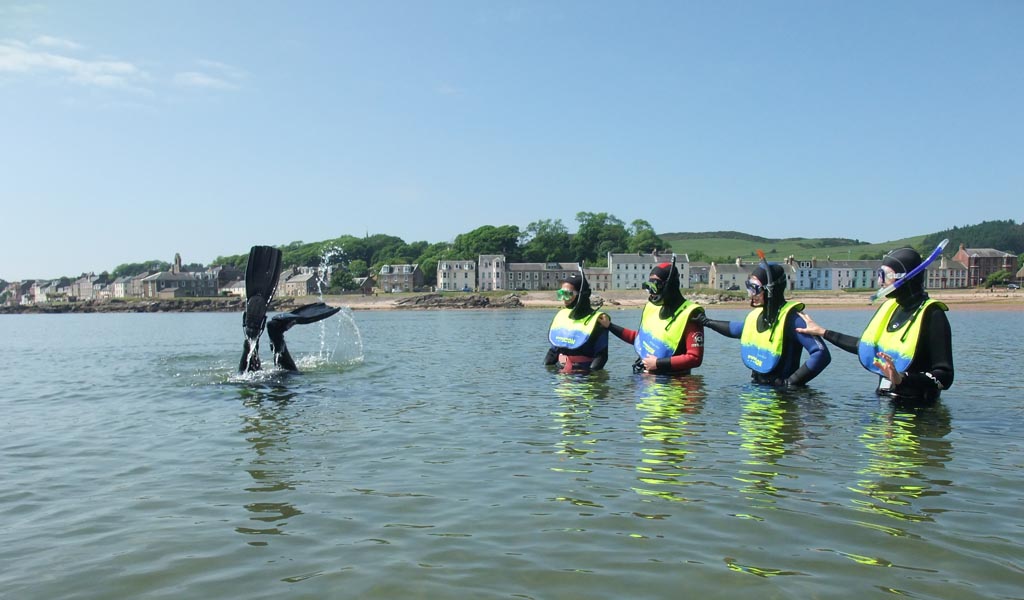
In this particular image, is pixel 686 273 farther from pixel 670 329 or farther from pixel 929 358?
pixel 929 358

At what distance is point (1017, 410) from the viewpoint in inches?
426

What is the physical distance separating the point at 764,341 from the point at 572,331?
4144mm

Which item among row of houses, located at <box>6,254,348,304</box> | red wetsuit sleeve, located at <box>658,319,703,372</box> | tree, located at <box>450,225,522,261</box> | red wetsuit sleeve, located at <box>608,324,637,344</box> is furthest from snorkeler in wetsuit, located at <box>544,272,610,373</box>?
tree, located at <box>450,225,522,261</box>

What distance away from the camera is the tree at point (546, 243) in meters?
155

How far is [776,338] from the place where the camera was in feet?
40.0

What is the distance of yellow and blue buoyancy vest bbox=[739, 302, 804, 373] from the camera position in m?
12.0

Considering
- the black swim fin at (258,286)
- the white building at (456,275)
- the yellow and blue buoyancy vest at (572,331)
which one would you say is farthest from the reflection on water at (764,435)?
the white building at (456,275)

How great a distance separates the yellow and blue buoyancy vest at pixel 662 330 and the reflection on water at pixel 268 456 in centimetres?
641

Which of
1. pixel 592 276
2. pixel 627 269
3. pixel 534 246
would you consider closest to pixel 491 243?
pixel 534 246

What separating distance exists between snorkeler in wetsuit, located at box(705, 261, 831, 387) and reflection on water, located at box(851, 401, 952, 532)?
142 cm

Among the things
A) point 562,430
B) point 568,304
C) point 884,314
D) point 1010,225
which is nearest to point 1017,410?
point 884,314

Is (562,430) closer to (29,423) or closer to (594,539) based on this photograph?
(594,539)

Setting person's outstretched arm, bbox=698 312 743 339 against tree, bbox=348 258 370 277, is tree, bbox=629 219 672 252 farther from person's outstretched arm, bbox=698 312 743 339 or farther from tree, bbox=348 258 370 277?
person's outstretched arm, bbox=698 312 743 339

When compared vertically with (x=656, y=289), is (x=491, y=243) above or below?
above
